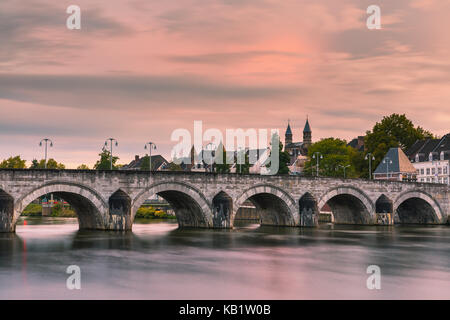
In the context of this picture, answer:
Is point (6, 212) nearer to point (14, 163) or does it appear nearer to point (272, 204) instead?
point (272, 204)

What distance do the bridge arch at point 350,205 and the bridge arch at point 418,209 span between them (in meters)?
4.81

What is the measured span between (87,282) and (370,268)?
541 inches

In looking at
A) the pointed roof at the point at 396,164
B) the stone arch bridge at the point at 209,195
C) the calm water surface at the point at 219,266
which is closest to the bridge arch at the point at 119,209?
the stone arch bridge at the point at 209,195

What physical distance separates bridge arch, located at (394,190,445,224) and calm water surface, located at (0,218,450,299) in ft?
71.4

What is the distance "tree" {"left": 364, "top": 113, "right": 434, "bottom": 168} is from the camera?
306ft

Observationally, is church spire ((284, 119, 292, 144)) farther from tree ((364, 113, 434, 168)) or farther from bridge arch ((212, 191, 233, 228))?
bridge arch ((212, 191, 233, 228))

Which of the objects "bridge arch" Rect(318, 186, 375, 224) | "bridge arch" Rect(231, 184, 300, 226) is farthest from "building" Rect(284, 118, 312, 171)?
"bridge arch" Rect(231, 184, 300, 226)

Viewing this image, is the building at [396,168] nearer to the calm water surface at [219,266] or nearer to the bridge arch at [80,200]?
the calm water surface at [219,266]

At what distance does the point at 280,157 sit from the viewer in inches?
3565

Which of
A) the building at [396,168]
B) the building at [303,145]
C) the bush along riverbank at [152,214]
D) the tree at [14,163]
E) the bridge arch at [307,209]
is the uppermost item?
the building at [303,145]

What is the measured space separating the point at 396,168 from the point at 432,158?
11.8 m

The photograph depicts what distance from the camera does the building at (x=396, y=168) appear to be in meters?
86.2
